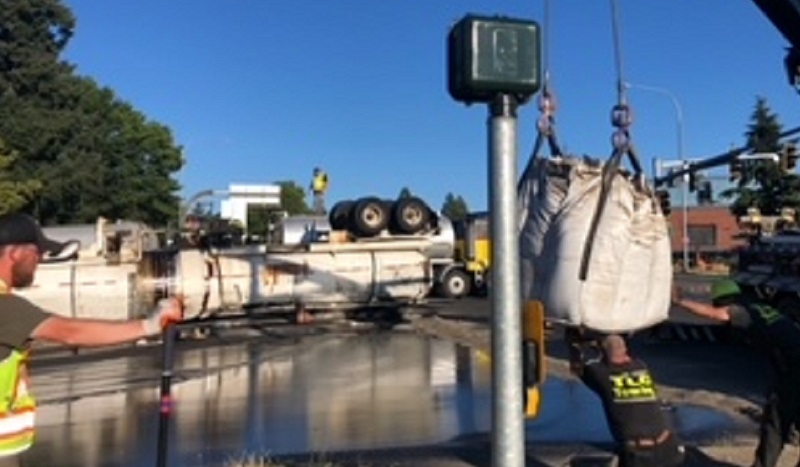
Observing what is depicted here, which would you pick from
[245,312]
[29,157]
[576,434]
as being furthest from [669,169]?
[576,434]

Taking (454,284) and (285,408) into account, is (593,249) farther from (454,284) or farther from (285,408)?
(454,284)

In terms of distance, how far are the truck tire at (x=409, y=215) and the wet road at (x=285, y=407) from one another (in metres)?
5.97

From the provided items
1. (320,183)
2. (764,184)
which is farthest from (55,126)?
(764,184)

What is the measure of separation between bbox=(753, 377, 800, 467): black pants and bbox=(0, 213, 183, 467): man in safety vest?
485 cm

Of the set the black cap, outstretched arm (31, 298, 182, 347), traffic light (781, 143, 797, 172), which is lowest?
outstretched arm (31, 298, 182, 347)

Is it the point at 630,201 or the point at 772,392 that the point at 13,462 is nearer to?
the point at 630,201

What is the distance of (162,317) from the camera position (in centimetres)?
448

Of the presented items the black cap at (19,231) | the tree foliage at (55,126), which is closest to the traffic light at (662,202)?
the black cap at (19,231)

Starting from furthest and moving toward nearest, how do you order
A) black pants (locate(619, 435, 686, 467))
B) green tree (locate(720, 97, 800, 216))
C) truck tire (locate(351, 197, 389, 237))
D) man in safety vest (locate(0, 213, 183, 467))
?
green tree (locate(720, 97, 800, 216))
truck tire (locate(351, 197, 389, 237))
black pants (locate(619, 435, 686, 467))
man in safety vest (locate(0, 213, 183, 467))

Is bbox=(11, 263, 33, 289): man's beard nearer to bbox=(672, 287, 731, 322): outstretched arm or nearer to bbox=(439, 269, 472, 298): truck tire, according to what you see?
bbox=(672, 287, 731, 322): outstretched arm

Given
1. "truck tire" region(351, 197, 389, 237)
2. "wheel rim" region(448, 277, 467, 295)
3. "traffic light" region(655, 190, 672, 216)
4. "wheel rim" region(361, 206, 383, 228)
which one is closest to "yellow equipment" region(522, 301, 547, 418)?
"traffic light" region(655, 190, 672, 216)

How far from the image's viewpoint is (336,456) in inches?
350

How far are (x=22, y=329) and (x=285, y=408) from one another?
8.38m

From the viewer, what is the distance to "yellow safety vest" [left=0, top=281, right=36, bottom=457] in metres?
4.26
